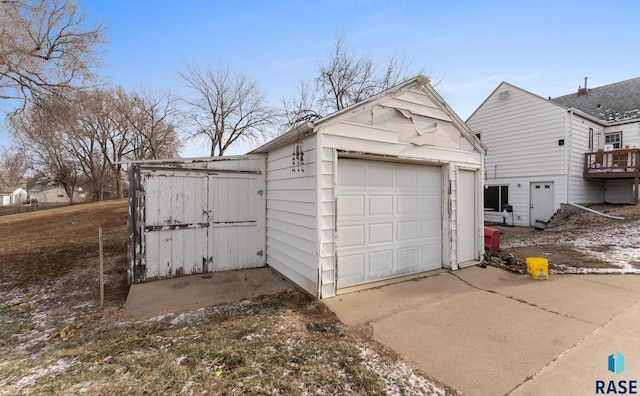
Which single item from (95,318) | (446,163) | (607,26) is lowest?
(95,318)

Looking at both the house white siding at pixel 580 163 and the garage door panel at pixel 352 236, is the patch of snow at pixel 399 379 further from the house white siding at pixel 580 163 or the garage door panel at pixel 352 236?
the house white siding at pixel 580 163

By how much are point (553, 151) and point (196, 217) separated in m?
14.3

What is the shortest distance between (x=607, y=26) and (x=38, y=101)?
56.4ft

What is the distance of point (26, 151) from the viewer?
1161 inches

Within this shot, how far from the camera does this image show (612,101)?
46.3ft

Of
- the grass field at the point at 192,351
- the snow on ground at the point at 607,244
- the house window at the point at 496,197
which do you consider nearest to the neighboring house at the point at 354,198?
the grass field at the point at 192,351

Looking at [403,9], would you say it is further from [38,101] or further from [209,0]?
[38,101]

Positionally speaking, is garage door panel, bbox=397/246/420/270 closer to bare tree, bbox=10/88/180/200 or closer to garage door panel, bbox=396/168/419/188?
garage door panel, bbox=396/168/419/188

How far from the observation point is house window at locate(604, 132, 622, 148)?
12.8m

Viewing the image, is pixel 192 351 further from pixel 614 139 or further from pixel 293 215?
pixel 614 139

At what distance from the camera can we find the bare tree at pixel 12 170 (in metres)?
33.6

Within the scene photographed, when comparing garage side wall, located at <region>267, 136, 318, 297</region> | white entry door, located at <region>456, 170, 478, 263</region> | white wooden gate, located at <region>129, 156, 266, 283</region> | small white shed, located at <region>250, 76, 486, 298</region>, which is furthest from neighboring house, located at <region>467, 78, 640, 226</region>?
white wooden gate, located at <region>129, 156, 266, 283</region>

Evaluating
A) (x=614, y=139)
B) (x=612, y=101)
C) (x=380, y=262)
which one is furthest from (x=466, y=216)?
(x=612, y=101)

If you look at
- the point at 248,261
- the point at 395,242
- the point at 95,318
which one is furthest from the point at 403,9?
the point at 95,318
